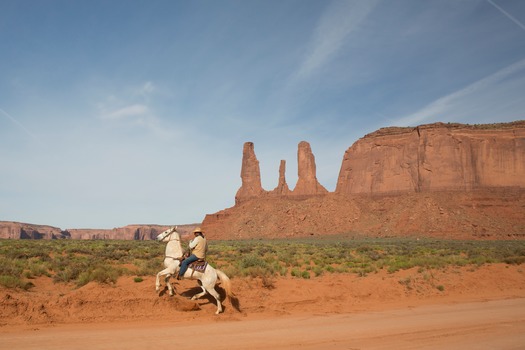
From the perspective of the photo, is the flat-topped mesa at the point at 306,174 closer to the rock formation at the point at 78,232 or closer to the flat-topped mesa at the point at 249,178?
the flat-topped mesa at the point at 249,178

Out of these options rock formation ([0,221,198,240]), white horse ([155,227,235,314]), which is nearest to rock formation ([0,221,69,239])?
rock formation ([0,221,198,240])

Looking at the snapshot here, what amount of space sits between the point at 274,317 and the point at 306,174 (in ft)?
326

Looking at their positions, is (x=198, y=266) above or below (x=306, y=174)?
below

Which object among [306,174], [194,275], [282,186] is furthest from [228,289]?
[306,174]

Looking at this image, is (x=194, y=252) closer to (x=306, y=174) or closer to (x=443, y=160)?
(x=443, y=160)

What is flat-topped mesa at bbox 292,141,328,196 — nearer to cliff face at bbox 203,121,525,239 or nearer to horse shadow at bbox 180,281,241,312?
cliff face at bbox 203,121,525,239

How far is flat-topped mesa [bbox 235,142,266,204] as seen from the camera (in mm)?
114375

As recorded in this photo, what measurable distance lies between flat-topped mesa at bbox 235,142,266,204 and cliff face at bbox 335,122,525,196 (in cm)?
2456

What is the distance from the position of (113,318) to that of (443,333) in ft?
26.1

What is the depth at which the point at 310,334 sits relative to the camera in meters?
9.11

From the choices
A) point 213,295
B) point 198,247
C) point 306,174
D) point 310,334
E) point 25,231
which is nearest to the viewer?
point 310,334

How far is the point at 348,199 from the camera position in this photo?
99.8m

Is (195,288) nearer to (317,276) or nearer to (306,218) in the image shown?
(317,276)

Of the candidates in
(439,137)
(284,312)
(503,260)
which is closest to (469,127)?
(439,137)
